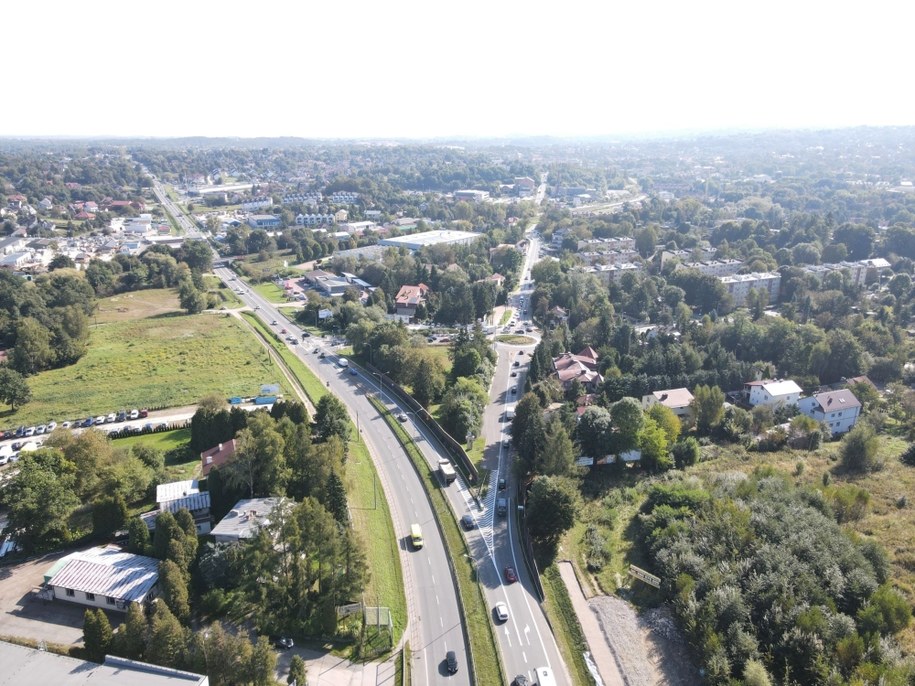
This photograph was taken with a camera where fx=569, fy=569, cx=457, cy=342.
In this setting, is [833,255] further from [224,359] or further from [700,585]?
[224,359]

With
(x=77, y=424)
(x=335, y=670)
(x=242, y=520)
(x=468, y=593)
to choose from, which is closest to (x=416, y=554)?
(x=468, y=593)

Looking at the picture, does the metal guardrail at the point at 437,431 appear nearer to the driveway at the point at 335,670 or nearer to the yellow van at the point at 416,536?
the yellow van at the point at 416,536

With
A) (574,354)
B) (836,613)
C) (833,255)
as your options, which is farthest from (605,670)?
(833,255)

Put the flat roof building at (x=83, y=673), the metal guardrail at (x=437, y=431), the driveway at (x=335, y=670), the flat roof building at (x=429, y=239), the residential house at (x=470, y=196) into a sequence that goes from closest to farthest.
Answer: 1. the flat roof building at (x=83, y=673)
2. the driveway at (x=335, y=670)
3. the metal guardrail at (x=437, y=431)
4. the flat roof building at (x=429, y=239)
5. the residential house at (x=470, y=196)

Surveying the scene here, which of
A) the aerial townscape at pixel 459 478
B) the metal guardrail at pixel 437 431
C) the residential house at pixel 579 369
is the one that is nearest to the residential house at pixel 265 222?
the aerial townscape at pixel 459 478

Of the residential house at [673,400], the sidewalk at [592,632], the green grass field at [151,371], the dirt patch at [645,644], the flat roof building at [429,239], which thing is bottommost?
the dirt patch at [645,644]

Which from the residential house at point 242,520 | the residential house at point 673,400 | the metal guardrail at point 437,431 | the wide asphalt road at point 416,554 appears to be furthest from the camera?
the residential house at point 673,400

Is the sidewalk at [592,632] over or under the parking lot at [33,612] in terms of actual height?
under
